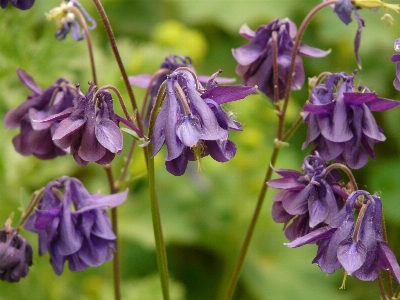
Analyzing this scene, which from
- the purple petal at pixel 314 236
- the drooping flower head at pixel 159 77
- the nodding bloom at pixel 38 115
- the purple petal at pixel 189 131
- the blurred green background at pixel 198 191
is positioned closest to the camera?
the purple petal at pixel 189 131

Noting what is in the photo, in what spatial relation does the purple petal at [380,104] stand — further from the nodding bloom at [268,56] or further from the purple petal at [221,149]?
Answer: the purple petal at [221,149]

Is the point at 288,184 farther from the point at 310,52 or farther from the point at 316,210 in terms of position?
the point at 310,52

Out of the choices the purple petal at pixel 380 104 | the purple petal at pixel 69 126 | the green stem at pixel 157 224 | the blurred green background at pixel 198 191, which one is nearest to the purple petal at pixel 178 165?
the green stem at pixel 157 224

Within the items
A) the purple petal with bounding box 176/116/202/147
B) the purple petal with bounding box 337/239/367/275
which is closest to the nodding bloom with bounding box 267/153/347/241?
the purple petal with bounding box 337/239/367/275

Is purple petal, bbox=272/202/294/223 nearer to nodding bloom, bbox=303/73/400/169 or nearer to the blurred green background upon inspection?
nodding bloom, bbox=303/73/400/169

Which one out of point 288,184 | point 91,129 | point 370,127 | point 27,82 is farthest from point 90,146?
point 370,127

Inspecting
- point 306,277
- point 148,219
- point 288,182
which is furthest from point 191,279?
point 288,182
